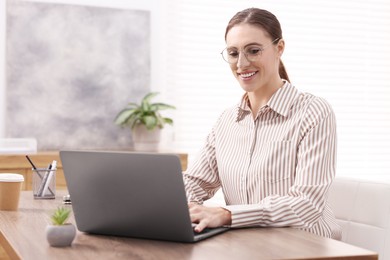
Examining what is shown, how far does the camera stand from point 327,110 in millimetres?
2014

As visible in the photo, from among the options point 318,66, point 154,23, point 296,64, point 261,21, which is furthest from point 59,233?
point 318,66

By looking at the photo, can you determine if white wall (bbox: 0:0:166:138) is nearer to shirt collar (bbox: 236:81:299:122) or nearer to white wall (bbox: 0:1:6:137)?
white wall (bbox: 0:1:6:137)

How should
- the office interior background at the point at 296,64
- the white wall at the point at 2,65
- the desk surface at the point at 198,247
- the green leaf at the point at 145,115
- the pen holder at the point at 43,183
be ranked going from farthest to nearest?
the office interior background at the point at 296,64
the green leaf at the point at 145,115
the white wall at the point at 2,65
the pen holder at the point at 43,183
the desk surface at the point at 198,247

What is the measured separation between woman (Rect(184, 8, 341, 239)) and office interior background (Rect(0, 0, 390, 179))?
198 cm

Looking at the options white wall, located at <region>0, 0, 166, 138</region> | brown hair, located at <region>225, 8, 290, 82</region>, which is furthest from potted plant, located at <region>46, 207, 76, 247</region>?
white wall, located at <region>0, 0, 166, 138</region>

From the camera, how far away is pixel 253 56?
212 cm

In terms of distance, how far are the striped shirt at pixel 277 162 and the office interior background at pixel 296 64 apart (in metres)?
1.96

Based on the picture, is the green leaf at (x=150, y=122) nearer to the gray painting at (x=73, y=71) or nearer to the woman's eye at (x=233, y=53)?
the gray painting at (x=73, y=71)

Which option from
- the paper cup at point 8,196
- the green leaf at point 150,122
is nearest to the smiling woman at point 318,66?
the green leaf at point 150,122

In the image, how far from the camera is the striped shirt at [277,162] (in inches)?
71.9

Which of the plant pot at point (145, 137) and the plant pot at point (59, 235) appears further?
the plant pot at point (145, 137)

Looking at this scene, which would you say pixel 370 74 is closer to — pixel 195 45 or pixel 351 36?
pixel 351 36

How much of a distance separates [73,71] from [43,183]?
72.5 inches

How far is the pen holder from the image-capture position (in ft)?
7.57
